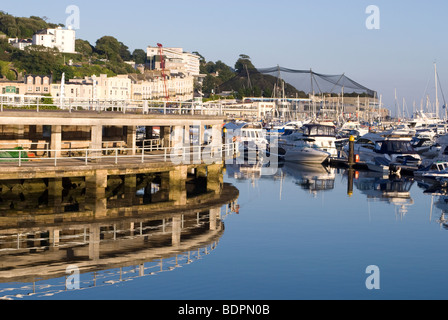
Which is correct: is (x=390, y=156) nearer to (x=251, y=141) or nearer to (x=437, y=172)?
(x=437, y=172)

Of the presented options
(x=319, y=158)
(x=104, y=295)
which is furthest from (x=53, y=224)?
(x=319, y=158)

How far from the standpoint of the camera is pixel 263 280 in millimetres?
30594

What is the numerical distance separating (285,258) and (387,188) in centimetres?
3355

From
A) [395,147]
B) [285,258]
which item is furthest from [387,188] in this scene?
[285,258]

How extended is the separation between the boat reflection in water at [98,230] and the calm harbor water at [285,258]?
5.6 inches

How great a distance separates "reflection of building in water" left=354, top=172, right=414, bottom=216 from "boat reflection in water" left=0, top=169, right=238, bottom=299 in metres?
13.6

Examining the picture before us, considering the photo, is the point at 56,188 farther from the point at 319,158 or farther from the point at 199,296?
the point at 319,158

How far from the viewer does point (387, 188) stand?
66125mm

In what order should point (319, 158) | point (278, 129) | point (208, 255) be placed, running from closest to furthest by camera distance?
point (208, 255) → point (319, 158) → point (278, 129)

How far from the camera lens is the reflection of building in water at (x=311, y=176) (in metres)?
66.4

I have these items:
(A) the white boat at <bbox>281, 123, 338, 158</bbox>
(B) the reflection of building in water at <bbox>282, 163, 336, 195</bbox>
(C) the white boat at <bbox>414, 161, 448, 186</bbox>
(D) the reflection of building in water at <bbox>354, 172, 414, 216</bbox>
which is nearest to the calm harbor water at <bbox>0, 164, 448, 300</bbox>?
(D) the reflection of building in water at <bbox>354, 172, 414, 216</bbox>

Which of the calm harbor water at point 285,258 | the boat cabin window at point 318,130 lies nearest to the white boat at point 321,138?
the boat cabin window at point 318,130

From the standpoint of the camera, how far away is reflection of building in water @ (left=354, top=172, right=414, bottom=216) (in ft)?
187
